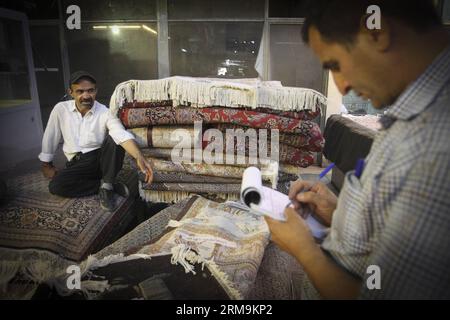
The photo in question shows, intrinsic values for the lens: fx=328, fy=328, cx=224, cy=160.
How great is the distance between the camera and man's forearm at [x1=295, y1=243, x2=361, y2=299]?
0.79 m

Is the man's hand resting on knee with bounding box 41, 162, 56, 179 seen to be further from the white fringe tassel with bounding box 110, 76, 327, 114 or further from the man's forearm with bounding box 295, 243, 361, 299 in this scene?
the man's forearm with bounding box 295, 243, 361, 299

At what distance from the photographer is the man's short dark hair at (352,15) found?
2.30 ft

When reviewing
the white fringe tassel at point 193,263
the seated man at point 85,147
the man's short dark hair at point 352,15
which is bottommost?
the white fringe tassel at point 193,263

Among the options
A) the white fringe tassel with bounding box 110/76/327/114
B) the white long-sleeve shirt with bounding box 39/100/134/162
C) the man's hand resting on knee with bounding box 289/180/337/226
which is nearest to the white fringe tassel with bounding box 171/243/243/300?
the man's hand resting on knee with bounding box 289/180/337/226

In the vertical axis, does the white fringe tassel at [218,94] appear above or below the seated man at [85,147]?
above

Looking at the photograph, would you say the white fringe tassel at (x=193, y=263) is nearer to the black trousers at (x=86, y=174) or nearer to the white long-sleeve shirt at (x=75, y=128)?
the black trousers at (x=86, y=174)

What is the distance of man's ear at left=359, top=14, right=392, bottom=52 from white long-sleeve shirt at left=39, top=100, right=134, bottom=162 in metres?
2.23

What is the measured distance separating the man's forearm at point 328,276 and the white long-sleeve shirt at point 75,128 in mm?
2149

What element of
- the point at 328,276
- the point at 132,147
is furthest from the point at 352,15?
the point at 132,147

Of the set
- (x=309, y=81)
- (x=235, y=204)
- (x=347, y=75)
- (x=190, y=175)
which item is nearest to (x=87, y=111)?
(x=190, y=175)

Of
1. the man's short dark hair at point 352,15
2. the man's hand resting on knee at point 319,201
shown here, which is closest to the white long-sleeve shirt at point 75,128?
the man's hand resting on knee at point 319,201

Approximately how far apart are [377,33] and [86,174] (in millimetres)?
2385

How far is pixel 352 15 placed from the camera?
749mm

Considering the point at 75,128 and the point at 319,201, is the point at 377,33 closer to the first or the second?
the point at 319,201
